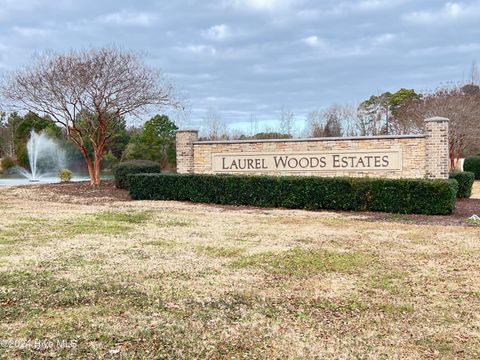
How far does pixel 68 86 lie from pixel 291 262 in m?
12.0

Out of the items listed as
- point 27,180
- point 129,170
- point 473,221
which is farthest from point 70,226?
point 27,180

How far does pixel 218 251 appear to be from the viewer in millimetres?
5629

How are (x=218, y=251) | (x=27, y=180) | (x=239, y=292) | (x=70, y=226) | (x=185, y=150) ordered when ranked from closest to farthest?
1. (x=239, y=292)
2. (x=218, y=251)
3. (x=70, y=226)
4. (x=185, y=150)
5. (x=27, y=180)

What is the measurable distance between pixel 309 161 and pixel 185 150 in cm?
391

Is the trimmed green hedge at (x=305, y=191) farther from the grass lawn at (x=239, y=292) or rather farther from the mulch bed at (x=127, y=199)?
the grass lawn at (x=239, y=292)

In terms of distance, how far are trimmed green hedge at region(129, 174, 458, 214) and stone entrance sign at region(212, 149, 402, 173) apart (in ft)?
5.81

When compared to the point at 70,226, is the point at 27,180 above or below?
above

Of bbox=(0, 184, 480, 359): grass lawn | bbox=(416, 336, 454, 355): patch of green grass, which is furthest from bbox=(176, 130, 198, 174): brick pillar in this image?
bbox=(416, 336, 454, 355): patch of green grass

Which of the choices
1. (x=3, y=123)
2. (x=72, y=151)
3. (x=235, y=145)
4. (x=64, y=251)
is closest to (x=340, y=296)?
(x=64, y=251)

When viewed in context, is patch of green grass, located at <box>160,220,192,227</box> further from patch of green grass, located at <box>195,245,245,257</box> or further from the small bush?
the small bush

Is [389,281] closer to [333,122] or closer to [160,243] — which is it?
[160,243]

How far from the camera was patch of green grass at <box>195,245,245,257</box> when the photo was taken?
5.45 meters

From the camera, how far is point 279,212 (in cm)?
988

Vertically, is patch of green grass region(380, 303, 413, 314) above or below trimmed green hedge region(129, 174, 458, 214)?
below
